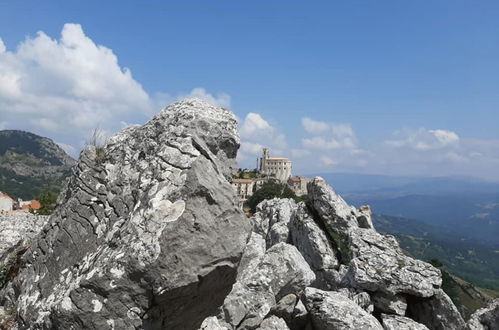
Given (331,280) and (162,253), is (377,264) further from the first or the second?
(162,253)

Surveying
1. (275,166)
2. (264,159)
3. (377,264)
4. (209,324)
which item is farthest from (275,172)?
(209,324)

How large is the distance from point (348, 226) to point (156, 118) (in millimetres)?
14085

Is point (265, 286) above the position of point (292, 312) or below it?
above

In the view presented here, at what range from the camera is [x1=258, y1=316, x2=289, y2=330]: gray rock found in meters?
11.4

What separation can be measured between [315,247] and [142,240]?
15.0 meters

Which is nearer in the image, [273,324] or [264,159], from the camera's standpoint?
[273,324]

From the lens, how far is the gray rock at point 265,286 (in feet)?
36.1

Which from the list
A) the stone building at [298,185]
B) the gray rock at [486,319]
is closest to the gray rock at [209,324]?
the gray rock at [486,319]

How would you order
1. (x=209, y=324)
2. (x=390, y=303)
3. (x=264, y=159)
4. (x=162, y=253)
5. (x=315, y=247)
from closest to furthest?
(x=162, y=253) < (x=209, y=324) < (x=390, y=303) < (x=315, y=247) < (x=264, y=159)

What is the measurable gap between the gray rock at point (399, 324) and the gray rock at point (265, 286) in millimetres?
3150

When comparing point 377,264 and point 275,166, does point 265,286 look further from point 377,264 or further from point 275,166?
point 275,166

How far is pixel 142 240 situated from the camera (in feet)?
19.2

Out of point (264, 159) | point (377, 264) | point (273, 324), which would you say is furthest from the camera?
point (264, 159)

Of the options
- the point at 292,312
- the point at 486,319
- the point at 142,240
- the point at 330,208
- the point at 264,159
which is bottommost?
the point at 486,319
